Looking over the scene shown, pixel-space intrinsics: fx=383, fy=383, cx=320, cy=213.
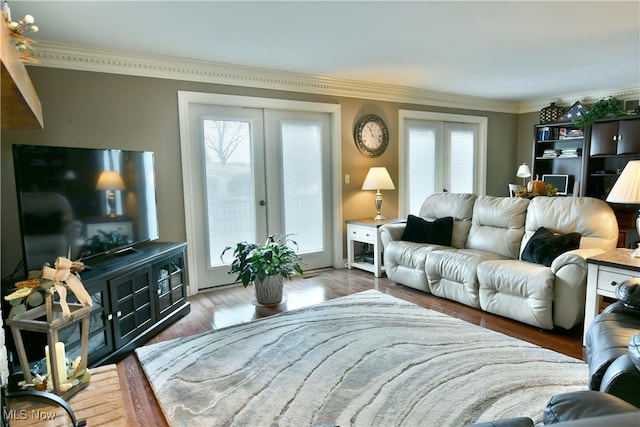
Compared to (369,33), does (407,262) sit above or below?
below

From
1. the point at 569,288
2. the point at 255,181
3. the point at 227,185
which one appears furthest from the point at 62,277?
the point at 569,288

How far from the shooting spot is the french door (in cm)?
390

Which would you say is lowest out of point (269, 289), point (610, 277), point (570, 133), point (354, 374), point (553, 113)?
point (354, 374)

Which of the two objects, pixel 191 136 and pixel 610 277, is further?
pixel 191 136

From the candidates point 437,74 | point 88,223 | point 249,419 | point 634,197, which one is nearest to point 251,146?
point 88,223

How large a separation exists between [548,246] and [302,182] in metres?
2.58

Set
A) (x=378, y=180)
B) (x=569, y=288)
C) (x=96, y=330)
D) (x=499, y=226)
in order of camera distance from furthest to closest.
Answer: (x=378, y=180), (x=499, y=226), (x=569, y=288), (x=96, y=330)

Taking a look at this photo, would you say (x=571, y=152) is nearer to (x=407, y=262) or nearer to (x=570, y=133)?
(x=570, y=133)

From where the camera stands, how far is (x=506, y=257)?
3.53 metres

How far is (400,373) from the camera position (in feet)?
7.47

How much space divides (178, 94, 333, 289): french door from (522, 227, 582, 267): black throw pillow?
228cm

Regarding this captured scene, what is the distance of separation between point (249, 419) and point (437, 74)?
3.95m

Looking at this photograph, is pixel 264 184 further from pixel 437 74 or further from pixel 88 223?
pixel 437 74

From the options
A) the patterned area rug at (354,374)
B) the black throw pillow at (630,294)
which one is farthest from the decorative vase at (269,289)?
the black throw pillow at (630,294)
